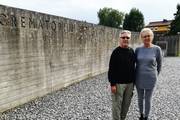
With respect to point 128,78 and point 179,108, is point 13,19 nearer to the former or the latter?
point 128,78

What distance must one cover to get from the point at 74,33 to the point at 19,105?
12.5 feet

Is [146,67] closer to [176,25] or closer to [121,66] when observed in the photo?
[121,66]

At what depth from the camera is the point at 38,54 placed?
715cm

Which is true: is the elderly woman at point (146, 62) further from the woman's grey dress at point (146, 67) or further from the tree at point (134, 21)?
the tree at point (134, 21)

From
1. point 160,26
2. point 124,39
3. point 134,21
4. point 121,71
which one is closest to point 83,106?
point 121,71

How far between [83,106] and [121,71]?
2.31 meters

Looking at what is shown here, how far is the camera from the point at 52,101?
6875 millimetres

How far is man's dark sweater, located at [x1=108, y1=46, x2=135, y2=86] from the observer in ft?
14.3

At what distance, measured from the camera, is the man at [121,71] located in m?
4.36

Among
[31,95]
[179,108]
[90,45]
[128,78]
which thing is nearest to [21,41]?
[31,95]

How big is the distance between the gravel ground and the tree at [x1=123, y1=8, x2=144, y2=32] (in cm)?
3598

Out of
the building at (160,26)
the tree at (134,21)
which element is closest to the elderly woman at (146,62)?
the tree at (134,21)

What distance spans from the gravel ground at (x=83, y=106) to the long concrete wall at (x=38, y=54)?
325 mm

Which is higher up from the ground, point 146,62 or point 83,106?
point 146,62
